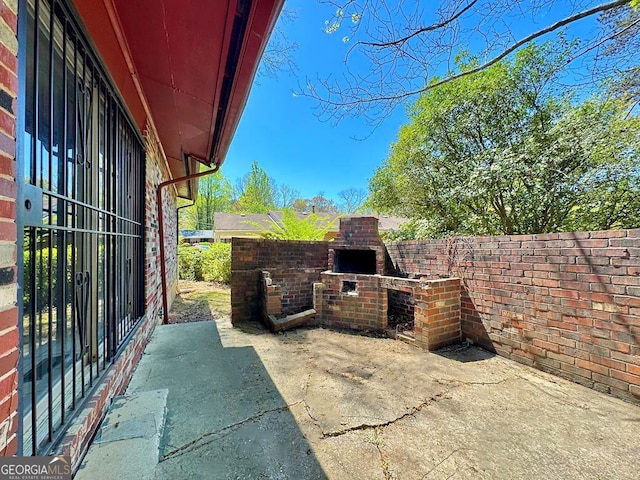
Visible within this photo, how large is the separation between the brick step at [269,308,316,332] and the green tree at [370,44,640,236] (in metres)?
3.94

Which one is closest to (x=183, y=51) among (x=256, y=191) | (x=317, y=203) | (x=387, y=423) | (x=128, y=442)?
(x=128, y=442)

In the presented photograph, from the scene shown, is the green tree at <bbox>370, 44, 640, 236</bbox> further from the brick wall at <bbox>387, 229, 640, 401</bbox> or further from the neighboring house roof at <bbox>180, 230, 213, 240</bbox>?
the neighboring house roof at <bbox>180, 230, 213, 240</bbox>

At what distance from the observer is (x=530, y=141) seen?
15.0 ft

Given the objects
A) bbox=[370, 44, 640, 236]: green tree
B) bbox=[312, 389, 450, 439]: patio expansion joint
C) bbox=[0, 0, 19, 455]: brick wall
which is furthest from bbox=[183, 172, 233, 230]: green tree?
bbox=[0, 0, 19, 455]: brick wall

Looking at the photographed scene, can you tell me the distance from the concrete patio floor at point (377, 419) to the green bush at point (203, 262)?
6412mm

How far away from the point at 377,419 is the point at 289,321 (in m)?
2.36

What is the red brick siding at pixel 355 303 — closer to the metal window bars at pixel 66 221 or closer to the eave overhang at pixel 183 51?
the eave overhang at pixel 183 51

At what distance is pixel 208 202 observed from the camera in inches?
1120

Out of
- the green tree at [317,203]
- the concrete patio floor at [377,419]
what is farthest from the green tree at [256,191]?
the concrete patio floor at [377,419]

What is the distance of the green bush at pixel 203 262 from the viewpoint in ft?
30.9

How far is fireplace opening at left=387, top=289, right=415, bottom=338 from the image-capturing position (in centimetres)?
396

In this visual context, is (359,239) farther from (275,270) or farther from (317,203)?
(317,203)

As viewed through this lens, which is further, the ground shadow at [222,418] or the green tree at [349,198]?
the green tree at [349,198]

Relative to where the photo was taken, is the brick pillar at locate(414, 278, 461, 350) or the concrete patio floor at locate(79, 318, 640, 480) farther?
the brick pillar at locate(414, 278, 461, 350)
